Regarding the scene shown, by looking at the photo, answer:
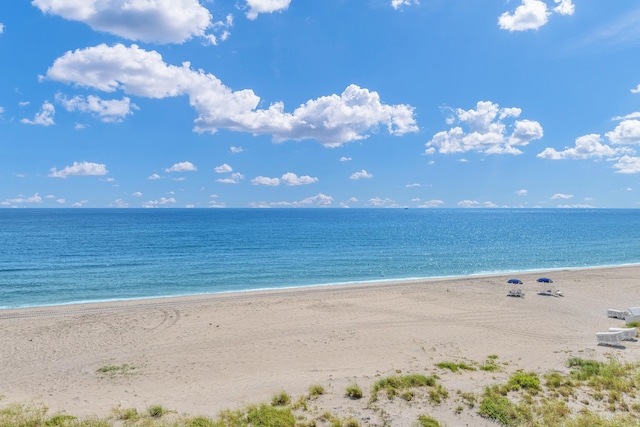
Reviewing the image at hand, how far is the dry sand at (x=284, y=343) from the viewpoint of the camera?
13.7 metres

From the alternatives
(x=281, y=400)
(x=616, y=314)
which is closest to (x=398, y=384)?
(x=281, y=400)

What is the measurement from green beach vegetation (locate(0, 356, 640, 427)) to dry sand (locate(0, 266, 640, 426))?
0.32 metres

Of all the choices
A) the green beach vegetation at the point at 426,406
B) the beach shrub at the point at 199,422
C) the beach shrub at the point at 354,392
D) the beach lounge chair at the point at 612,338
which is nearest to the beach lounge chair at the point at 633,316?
the beach lounge chair at the point at 612,338

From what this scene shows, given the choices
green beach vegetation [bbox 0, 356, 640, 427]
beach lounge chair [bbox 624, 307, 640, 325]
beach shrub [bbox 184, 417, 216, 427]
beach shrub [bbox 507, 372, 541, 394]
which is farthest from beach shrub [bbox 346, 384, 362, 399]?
beach lounge chair [bbox 624, 307, 640, 325]

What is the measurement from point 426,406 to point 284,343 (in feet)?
33.1

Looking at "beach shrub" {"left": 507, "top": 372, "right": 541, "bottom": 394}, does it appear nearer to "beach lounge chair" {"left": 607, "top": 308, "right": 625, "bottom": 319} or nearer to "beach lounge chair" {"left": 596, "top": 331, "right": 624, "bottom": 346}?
"beach lounge chair" {"left": 596, "top": 331, "right": 624, "bottom": 346}

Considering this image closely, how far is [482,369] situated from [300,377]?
281 inches

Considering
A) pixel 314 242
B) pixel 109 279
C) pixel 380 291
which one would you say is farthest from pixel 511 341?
pixel 314 242

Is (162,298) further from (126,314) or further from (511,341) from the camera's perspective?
(511,341)

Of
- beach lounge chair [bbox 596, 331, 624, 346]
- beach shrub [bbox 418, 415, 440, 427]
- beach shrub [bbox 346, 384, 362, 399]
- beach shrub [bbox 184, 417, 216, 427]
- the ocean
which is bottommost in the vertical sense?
the ocean

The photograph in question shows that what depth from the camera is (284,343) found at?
20016 mm

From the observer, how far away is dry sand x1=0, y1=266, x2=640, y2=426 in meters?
13.7

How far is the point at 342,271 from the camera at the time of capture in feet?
149

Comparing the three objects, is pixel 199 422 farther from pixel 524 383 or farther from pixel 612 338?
pixel 612 338
